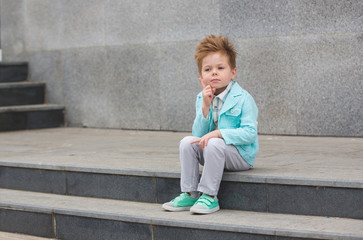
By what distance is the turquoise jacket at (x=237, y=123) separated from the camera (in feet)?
12.2

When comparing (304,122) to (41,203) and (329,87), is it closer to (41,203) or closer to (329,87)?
(329,87)

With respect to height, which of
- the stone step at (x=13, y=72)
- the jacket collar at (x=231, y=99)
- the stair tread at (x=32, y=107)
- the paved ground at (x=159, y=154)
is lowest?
the paved ground at (x=159, y=154)

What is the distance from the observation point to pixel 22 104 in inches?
317

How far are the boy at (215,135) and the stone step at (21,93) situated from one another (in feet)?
15.2

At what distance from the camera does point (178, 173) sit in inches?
158

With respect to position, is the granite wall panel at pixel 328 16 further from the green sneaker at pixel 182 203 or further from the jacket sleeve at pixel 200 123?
the green sneaker at pixel 182 203

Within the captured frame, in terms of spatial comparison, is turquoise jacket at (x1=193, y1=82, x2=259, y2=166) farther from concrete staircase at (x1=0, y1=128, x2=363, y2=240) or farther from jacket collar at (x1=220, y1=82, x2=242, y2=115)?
concrete staircase at (x1=0, y1=128, x2=363, y2=240)

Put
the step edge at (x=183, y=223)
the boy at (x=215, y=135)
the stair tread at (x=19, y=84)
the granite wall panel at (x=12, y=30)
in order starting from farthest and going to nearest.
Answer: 1. the granite wall panel at (x=12, y=30)
2. the stair tread at (x=19, y=84)
3. the boy at (x=215, y=135)
4. the step edge at (x=183, y=223)

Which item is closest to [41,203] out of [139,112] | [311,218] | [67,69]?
[311,218]

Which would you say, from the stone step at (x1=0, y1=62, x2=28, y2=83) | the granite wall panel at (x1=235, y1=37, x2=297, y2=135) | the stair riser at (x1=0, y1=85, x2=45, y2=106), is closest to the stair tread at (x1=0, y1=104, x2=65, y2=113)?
the stair riser at (x1=0, y1=85, x2=45, y2=106)

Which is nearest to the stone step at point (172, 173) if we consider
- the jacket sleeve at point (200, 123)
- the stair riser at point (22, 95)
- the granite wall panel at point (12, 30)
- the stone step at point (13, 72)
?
the jacket sleeve at point (200, 123)

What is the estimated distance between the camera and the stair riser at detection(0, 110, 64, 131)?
759cm

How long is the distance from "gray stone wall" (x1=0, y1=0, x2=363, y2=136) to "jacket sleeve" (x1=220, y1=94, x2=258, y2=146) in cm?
221

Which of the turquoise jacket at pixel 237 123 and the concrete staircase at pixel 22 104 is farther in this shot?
the concrete staircase at pixel 22 104
